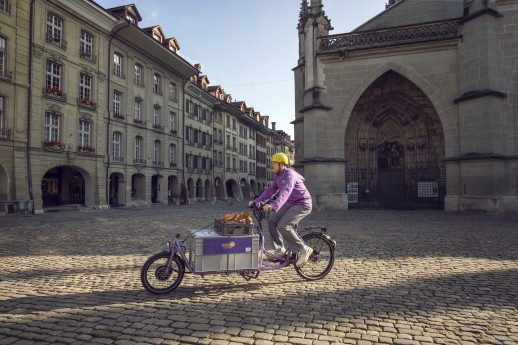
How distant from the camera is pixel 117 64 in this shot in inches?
1053

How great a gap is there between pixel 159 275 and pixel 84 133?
73.3 feet

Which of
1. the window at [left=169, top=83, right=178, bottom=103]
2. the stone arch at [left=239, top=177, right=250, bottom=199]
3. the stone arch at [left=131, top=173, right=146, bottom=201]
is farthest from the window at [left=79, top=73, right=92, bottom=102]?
the stone arch at [left=239, top=177, right=250, bottom=199]

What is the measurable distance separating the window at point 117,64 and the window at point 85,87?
2677 mm

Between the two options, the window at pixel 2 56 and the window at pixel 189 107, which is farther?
the window at pixel 189 107

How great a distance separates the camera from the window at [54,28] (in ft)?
69.2

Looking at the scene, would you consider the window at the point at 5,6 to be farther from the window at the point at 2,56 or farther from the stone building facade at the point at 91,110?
the window at the point at 2,56

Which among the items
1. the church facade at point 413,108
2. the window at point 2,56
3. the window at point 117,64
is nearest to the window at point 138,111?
the window at point 117,64

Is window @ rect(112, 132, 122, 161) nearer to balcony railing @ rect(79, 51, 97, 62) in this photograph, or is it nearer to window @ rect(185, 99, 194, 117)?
balcony railing @ rect(79, 51, 97, 62)

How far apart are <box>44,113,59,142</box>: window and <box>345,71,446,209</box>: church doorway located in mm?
17499

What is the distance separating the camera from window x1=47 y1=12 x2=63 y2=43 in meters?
21.1

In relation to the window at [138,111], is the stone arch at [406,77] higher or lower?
lower

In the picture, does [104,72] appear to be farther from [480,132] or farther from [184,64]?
[480,132]

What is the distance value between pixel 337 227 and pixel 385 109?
11.2m

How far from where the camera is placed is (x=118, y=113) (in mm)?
26859
